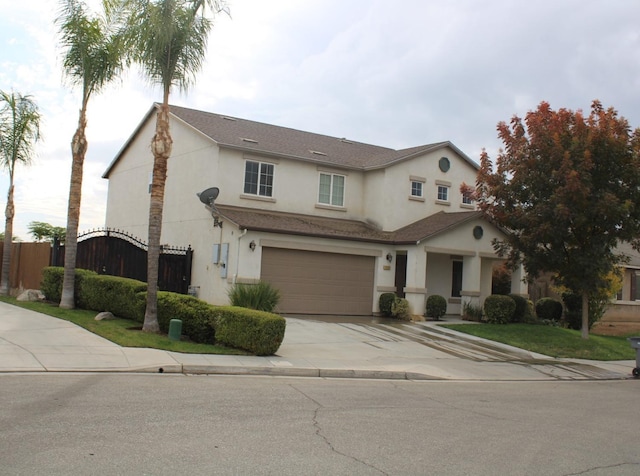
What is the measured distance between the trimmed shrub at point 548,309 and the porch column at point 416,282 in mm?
6259

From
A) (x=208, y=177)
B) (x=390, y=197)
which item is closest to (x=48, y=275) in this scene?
(x=208, y=177)

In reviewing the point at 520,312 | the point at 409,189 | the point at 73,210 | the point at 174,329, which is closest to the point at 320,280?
the point at 409,189

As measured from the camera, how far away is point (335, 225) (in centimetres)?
2420

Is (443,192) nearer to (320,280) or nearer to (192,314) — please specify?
(320,280)

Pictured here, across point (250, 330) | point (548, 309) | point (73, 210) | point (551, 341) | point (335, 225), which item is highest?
point (335, 225)

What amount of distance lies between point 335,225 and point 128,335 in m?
11.8

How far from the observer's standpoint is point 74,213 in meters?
17.9

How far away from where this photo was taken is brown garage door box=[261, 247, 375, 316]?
21.4 meters

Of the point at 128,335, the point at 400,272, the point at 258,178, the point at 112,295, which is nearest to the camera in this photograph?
the point at 128,335

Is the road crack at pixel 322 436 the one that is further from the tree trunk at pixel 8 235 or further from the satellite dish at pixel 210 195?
the tree trunk at pixel 8 235

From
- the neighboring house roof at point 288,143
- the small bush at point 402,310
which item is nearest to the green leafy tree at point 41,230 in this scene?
the neighboring house roof at point 288,143

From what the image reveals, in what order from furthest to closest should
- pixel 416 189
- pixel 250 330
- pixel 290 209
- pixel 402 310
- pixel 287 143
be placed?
pixel 416 189, pixel 287 143, pixel 290 209, pixel 402 310, pixel 250 330

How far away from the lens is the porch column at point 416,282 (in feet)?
73.9

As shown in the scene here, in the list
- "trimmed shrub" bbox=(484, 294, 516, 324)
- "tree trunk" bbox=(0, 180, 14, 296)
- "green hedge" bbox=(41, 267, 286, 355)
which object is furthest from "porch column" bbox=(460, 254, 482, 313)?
"tree trunk" bbox=(0, 180, 14, 296)
